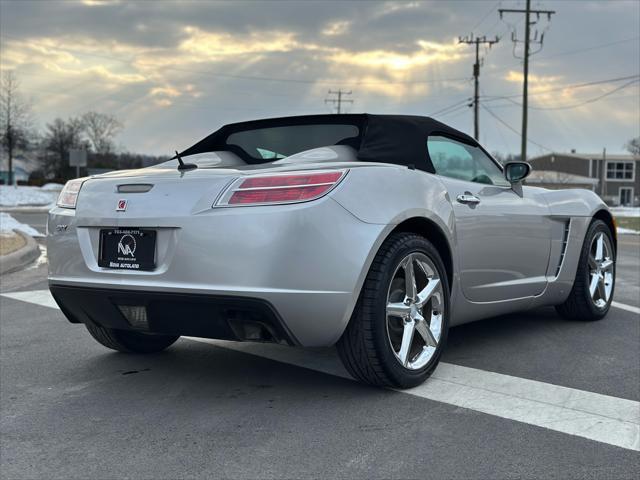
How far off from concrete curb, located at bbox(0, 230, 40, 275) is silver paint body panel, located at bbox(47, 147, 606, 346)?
19.6 feet

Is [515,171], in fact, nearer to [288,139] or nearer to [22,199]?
[288,139]

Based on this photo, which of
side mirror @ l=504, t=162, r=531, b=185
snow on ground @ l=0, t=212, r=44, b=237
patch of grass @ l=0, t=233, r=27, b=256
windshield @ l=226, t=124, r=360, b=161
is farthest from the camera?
snow on ground @ l=0, t=212, r=44, b=237

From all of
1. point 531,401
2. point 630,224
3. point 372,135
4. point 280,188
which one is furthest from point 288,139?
point 630,224

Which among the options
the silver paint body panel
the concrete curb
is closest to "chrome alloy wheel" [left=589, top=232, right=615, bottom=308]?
the silver paint body panel

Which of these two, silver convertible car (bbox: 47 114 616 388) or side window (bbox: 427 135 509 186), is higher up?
side window (bbox: 427 135 509 186)

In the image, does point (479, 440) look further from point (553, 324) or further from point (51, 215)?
point (553, 324)

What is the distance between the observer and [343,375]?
3990 millimetres

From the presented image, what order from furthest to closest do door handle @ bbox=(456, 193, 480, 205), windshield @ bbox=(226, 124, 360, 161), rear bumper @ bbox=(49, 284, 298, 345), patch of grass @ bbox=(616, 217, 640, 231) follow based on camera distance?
patch of grass @ bbox=(616, 217, 640, 231)
windshield @ bbox=(226, 124, 360, 161)
door handle @ bbox=(456, 193, 480, 205)
rear bumper @ bbox=(49, 284, 298, 345)

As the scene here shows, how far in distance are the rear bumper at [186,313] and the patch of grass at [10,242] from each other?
286 inches

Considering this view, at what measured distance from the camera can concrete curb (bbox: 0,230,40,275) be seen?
9344 mm

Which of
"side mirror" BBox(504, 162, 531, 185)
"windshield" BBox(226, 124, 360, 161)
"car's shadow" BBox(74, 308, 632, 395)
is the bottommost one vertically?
"car's shadow" BBox(74, 308, 632, 395)

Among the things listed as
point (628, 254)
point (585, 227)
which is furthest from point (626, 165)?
point (585, 227)

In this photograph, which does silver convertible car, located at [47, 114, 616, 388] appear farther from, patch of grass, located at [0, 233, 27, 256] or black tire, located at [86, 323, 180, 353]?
patch of grass, located at [0, 233, 27, 256]

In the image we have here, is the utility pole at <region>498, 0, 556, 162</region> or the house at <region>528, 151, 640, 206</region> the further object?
the house at <region>528, 151, 640, 206</region>
